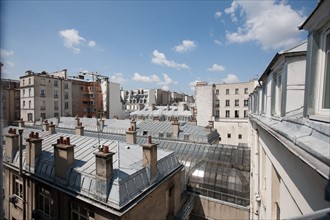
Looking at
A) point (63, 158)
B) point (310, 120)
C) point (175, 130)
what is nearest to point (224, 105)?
point (175, 130)

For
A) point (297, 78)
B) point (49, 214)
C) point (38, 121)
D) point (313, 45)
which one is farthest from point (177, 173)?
point (38, 121)

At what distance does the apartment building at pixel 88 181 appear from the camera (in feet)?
24.2

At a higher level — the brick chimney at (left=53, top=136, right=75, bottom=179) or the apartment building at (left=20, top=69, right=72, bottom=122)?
the apartment building at (left=20, top=69, right=72, bottom=122)

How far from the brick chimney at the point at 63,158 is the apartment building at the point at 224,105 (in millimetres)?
30337

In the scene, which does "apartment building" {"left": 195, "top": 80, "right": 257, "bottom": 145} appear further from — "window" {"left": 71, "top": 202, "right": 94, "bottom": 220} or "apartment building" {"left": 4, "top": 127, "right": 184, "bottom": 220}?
"window" {"left": 71, "top": 202, "right": 94, "bottom": 220}

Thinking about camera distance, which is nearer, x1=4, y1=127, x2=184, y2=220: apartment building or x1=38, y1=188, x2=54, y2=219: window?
x1=4, y1=127, x2=184, y2=220: apartment building

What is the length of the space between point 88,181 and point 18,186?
6.76 meters

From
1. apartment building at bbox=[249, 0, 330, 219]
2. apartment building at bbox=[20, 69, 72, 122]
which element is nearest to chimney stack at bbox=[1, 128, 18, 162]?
apartment building at bbox=[249, 0, 330, 219]

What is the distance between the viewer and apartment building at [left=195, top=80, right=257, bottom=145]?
3562 centimetres

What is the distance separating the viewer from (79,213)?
26.3 feet

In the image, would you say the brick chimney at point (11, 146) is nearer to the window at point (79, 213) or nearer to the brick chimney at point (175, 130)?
the window at point (79, 213)

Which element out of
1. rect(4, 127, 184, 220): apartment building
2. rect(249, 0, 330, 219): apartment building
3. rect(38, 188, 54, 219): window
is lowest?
rect(38, 188, 54, 219): window

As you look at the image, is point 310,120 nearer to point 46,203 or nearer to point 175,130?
point 46,203

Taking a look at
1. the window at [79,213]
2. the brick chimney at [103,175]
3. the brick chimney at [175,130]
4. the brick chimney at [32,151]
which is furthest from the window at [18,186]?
the brick chimney at [175,130]
